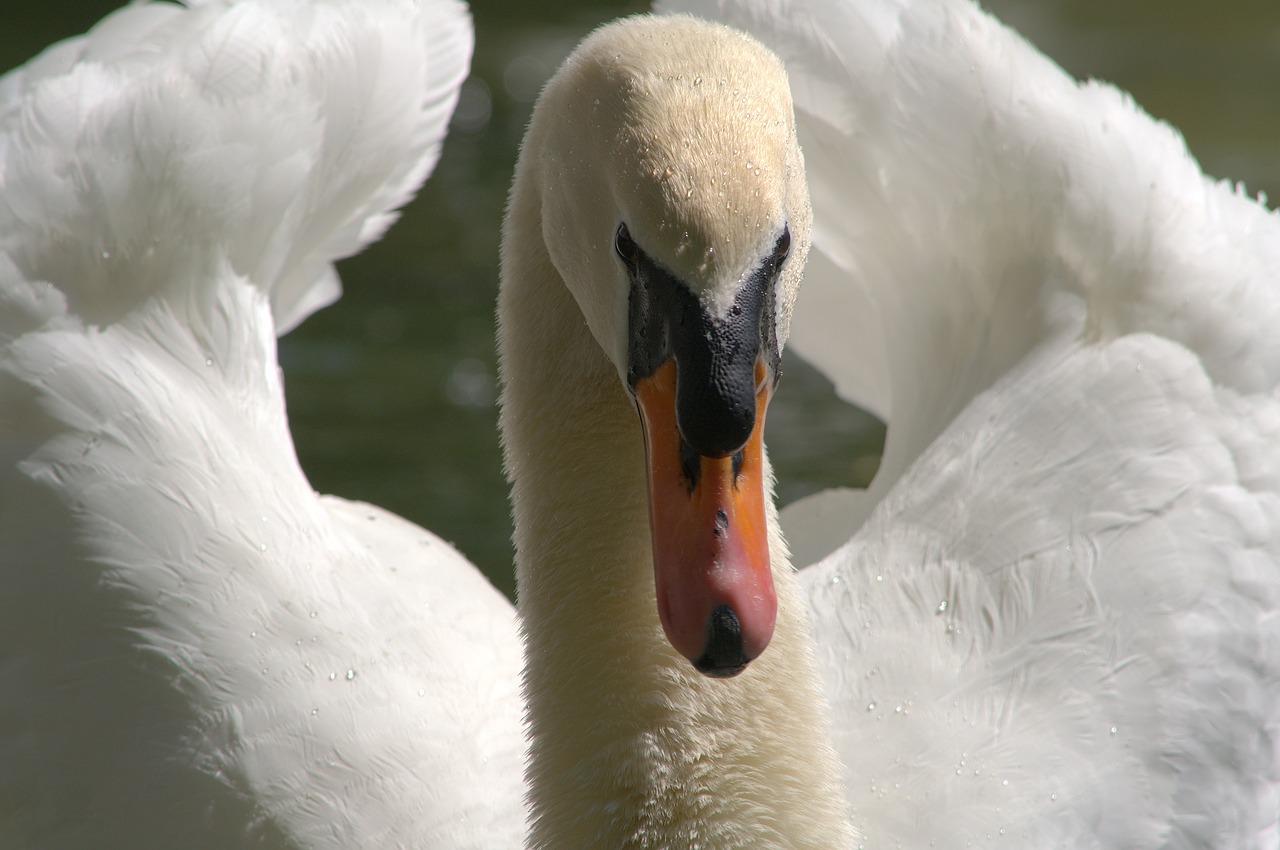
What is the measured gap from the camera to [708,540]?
1938 mm

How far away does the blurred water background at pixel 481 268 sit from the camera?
5.50m

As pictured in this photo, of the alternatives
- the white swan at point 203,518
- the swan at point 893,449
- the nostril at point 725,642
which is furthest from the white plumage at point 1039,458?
the nostril at point 725,642

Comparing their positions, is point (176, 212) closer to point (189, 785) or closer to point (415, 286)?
point (189, 785)

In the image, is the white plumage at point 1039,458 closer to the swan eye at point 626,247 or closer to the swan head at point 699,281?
the swan head at point 699,281

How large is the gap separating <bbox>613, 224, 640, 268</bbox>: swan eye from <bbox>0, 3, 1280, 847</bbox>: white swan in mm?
113

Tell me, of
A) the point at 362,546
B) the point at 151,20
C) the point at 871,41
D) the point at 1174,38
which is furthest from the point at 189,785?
the point at 1174,38

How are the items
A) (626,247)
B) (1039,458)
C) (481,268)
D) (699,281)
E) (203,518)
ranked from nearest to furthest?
(699,281)
(626,247)
(203,518)
(1039,458)
(481,268)

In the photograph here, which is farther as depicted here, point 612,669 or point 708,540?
point 612,669

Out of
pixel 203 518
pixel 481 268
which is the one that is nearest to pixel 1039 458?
pixel 203 518

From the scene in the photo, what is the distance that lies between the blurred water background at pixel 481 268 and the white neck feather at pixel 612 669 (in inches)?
99.5

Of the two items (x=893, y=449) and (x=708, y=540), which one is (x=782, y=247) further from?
(x=893, y=449)

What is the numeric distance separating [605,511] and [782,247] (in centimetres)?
52

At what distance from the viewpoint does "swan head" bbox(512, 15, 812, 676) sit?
1895 mm

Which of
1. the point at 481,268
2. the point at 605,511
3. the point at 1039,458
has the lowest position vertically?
the point at 481,268
